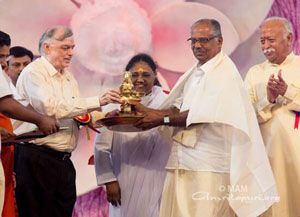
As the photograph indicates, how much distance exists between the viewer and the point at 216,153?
179 inches

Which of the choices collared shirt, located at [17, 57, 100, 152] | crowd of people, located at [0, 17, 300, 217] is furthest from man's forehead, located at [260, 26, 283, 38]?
collared shirt, located at [17, 57, 100, 152]

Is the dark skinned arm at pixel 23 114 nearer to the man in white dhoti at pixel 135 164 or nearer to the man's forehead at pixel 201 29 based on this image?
the man in white dhoti at pixel 135 164

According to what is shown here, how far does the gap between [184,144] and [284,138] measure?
1.28 metres

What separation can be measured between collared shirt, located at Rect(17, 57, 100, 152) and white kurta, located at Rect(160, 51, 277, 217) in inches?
34.8

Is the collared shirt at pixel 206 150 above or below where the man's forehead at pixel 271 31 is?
below

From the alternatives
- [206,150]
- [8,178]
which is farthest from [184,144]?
[8,178]

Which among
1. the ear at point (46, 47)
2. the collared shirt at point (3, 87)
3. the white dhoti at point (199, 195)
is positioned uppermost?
the ear at point (46, 47)

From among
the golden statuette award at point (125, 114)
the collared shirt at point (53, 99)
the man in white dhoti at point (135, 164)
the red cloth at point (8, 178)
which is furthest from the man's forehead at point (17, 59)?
the golden statuette award at point (125, 114)

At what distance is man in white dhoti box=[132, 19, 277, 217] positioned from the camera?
14.7ft

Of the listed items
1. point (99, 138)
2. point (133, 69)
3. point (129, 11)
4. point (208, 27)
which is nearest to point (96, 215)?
point (99, 138)

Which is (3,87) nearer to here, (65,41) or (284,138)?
(65,41)

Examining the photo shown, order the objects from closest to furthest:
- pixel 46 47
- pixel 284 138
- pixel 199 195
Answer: pixel 199 195 < pixel 46 47 < pixel 284 138

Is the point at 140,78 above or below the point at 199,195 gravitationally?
above

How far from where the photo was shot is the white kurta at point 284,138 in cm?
525
